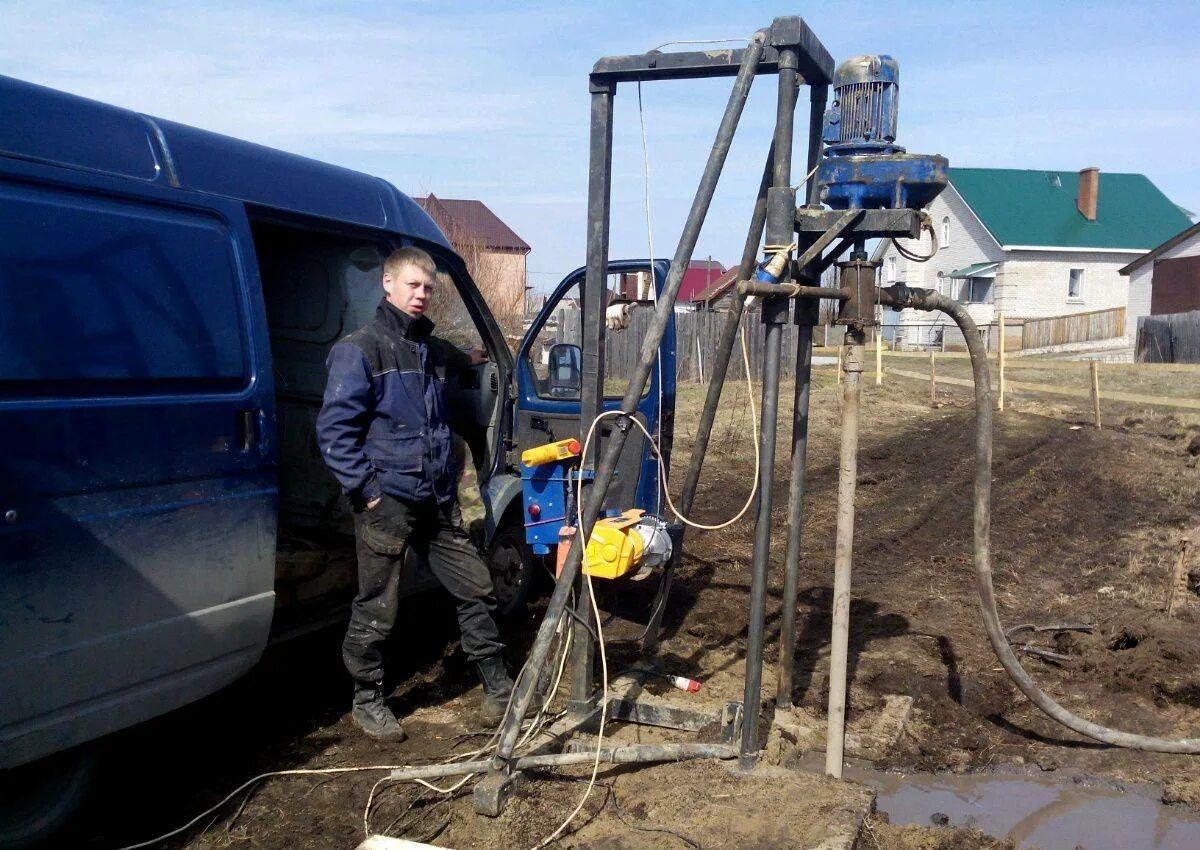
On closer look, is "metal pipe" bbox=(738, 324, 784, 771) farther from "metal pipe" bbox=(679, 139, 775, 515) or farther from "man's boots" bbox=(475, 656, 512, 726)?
"man's boots" bbox=(475, 656, 512, 726)

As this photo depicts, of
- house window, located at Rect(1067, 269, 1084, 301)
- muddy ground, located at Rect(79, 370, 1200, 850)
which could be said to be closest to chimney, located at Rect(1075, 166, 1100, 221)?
house window, located at Rect(1067, 269, 1084, 301)

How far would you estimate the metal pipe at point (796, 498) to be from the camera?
4.39m

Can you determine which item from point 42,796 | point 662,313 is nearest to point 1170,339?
point 662,313

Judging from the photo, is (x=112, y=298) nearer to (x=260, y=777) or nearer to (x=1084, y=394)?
(x=260, y=777)

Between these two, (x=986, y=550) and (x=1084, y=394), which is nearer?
(x=986, y=550)

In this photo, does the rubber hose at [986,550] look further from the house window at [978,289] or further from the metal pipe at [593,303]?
the house window at [978,289]

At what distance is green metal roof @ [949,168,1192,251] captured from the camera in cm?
4122

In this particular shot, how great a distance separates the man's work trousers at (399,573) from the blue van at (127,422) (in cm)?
39

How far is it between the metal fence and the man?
3168 centimetres

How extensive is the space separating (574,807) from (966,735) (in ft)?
6.60

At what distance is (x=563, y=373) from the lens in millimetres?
6602

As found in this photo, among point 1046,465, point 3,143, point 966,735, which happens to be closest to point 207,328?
point 3,143

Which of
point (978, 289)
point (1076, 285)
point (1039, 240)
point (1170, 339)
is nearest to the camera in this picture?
point (1170, 339)

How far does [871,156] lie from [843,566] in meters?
1.63
